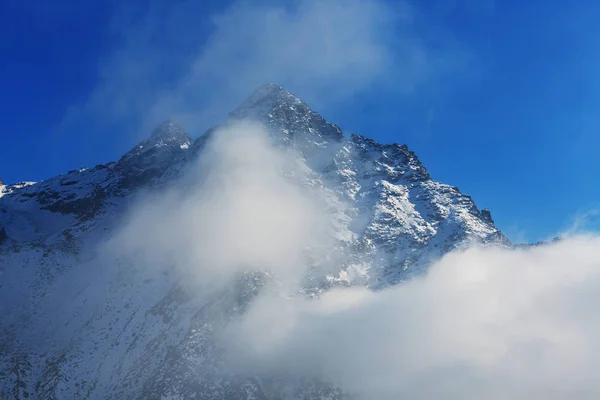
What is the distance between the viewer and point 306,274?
180 meters

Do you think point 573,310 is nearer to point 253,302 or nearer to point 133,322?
point 253,302

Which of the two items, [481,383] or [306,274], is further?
[306,274]

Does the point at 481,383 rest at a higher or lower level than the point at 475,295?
lower

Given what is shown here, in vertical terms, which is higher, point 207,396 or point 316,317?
point 316,317

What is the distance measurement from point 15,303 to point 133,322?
→ 125 feet

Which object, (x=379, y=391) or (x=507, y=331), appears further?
(x=507, y=331)

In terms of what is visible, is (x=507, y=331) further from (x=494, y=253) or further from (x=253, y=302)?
(x=253, y=302)

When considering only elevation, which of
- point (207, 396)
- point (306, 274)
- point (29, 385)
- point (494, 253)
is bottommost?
point (29, 385)

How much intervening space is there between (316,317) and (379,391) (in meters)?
27.9

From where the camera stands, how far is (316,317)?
542 feet

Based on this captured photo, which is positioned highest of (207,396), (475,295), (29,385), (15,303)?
(475,295)

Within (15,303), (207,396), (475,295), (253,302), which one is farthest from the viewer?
(475,295)

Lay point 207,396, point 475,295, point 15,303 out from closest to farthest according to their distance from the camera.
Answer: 1. point 207,396
2. point 15,303
3. point 475,295

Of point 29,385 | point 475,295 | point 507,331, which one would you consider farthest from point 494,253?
point 29,385
